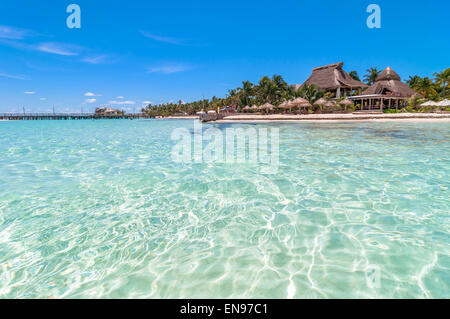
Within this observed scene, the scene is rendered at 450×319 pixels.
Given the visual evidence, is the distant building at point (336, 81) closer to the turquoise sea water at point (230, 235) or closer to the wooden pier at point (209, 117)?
the wooden pier at point (209, 117)

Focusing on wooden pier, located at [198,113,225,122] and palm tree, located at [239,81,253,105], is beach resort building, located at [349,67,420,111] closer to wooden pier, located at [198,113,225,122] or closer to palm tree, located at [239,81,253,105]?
wooden pier, located at [198,113,225,122]

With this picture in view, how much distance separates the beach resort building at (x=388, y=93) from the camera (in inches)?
1385

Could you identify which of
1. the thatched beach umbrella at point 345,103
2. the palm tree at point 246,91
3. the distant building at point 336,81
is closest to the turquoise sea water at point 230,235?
the thatched beach umbrella at point 345,103

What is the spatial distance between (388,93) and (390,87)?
249 centimetres

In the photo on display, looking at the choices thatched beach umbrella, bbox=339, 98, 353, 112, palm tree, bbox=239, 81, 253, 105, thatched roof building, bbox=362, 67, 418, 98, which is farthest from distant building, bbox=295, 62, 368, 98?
palm tree, bbox=239, 81, 253, 105

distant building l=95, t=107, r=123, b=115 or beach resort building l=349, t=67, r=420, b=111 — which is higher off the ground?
distant building l=95, t=107, r=123, b=115

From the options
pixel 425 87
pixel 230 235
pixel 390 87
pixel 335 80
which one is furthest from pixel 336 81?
pixel 230 235

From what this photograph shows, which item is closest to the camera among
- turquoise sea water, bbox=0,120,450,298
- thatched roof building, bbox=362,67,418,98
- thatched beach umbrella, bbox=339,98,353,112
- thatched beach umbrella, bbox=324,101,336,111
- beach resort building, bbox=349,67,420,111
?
turquoise sea water, bbox=0,120,450,298

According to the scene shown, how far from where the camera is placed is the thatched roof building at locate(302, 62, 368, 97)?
134 feet

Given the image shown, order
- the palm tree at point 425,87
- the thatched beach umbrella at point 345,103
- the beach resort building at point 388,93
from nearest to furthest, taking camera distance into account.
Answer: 1. the thatched beach umbrella at point 345,103
2. the beach resort building at point 388,93
3. the palm tree at point 425,87

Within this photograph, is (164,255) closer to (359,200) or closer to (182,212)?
(182,212)

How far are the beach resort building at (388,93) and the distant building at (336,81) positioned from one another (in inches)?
138
